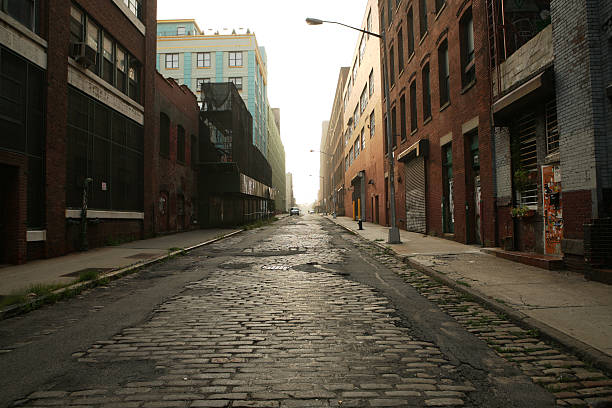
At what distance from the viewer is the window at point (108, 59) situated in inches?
579

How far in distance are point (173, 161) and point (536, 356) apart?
20.8 metres

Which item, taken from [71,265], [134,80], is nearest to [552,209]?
[71,265]

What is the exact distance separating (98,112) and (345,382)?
14.3 m

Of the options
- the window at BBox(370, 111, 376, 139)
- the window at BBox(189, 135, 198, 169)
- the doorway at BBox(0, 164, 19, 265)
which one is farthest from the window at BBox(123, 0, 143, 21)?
the window at BBox(370, 111, 376, 139)

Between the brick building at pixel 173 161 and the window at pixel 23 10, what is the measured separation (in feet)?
26.4

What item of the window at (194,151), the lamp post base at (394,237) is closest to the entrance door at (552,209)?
the lamp post base at (394,237)

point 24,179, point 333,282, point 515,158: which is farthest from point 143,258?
point 515,158

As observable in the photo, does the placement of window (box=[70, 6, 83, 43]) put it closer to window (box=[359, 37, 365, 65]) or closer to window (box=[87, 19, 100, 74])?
window (box=[87, 19, 100, 74])

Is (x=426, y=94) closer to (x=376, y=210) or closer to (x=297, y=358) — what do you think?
(x=376, y=210)

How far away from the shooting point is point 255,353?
3.85m

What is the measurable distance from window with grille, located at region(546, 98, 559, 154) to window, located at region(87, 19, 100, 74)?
13.9 meters

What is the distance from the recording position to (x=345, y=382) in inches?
125

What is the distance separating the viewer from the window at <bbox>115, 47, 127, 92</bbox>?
1573 centimetres

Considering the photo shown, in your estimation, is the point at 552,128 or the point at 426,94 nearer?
the point at 552,128
